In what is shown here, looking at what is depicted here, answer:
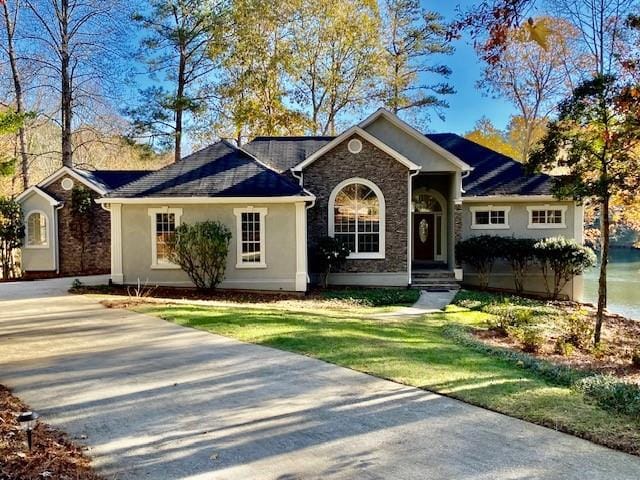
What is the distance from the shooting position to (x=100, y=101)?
24.1m

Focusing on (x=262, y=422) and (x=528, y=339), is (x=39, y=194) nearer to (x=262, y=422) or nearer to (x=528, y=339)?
(x=262, y=422)

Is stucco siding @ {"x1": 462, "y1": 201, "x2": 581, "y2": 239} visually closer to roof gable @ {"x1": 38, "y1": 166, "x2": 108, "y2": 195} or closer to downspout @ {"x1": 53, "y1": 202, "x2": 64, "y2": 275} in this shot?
roof gable @ {"x1": 38, "y1": 166, "x2": 108, "y2": 195}

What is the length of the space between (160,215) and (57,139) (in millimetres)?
17705

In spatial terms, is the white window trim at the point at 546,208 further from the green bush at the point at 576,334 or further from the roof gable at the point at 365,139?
the green bush at the point at 576,334

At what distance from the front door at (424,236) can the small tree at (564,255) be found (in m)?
4.50

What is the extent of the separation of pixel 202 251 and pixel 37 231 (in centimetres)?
1031

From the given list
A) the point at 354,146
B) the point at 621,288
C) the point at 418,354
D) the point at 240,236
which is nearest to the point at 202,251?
the point at 240,236

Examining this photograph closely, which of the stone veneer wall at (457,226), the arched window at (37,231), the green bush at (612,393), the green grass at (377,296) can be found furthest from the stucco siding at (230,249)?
the green bush at (612,393)

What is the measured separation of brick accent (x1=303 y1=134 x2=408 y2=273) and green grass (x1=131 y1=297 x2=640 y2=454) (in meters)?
3.74

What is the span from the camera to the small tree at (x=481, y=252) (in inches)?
671

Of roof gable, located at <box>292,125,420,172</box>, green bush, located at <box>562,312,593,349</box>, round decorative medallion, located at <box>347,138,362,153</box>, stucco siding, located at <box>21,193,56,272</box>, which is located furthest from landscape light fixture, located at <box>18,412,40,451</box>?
stucco siding, located at <box>21,193,56,272</box>

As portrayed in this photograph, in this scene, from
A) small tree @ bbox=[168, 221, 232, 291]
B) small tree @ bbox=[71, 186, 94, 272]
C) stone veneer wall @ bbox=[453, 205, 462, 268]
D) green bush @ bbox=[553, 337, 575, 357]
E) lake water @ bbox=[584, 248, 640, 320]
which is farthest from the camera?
small tree @ bbox=[71, 186, 94, 272]

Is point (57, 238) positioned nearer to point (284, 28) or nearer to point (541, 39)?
point (284, 28)

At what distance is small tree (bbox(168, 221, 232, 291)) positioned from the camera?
46.0ft
